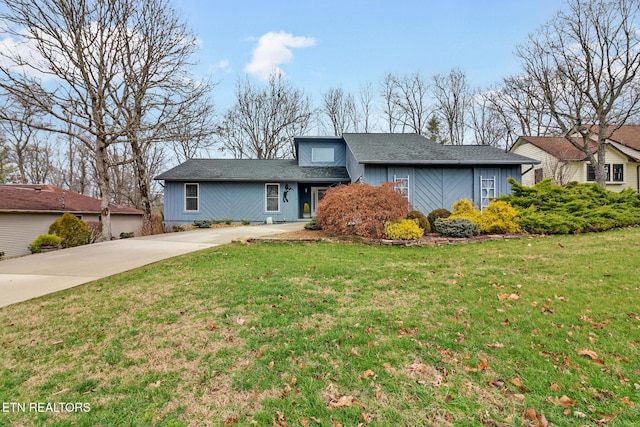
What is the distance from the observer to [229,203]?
17016 mm

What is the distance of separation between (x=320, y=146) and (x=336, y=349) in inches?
660

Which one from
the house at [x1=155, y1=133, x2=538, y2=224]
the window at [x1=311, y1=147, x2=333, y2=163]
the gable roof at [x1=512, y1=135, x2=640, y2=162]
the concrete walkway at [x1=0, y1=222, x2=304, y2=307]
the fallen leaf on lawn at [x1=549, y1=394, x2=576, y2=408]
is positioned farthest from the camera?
the gable roof at [x1=512, y1=135, x2=640, y2=162]

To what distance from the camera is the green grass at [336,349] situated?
223 centimetres

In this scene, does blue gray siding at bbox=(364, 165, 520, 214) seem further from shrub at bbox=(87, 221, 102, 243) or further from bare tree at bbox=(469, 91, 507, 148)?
bare tree at bbox=(469, 91, 507, 148)

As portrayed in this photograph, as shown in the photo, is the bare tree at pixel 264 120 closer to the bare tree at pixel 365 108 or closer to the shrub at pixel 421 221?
the bare tree at pixel 365 108

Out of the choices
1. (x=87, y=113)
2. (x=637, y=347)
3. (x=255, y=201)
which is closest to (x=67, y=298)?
(x=637, y=347)

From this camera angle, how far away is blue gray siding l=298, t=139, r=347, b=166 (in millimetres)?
18656

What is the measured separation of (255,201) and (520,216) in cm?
1279

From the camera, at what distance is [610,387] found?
94.3 inches

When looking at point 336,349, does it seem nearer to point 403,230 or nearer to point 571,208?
point 403,230

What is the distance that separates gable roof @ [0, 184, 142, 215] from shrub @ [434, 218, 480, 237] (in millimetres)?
16930

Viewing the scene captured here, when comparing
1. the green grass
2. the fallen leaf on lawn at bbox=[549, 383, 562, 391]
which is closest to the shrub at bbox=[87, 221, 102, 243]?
the green grass

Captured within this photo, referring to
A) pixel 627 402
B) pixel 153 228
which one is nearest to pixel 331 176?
pixel 153 228

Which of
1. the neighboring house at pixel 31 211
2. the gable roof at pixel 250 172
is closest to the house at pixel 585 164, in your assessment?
the gable roof at pixel 250 172
